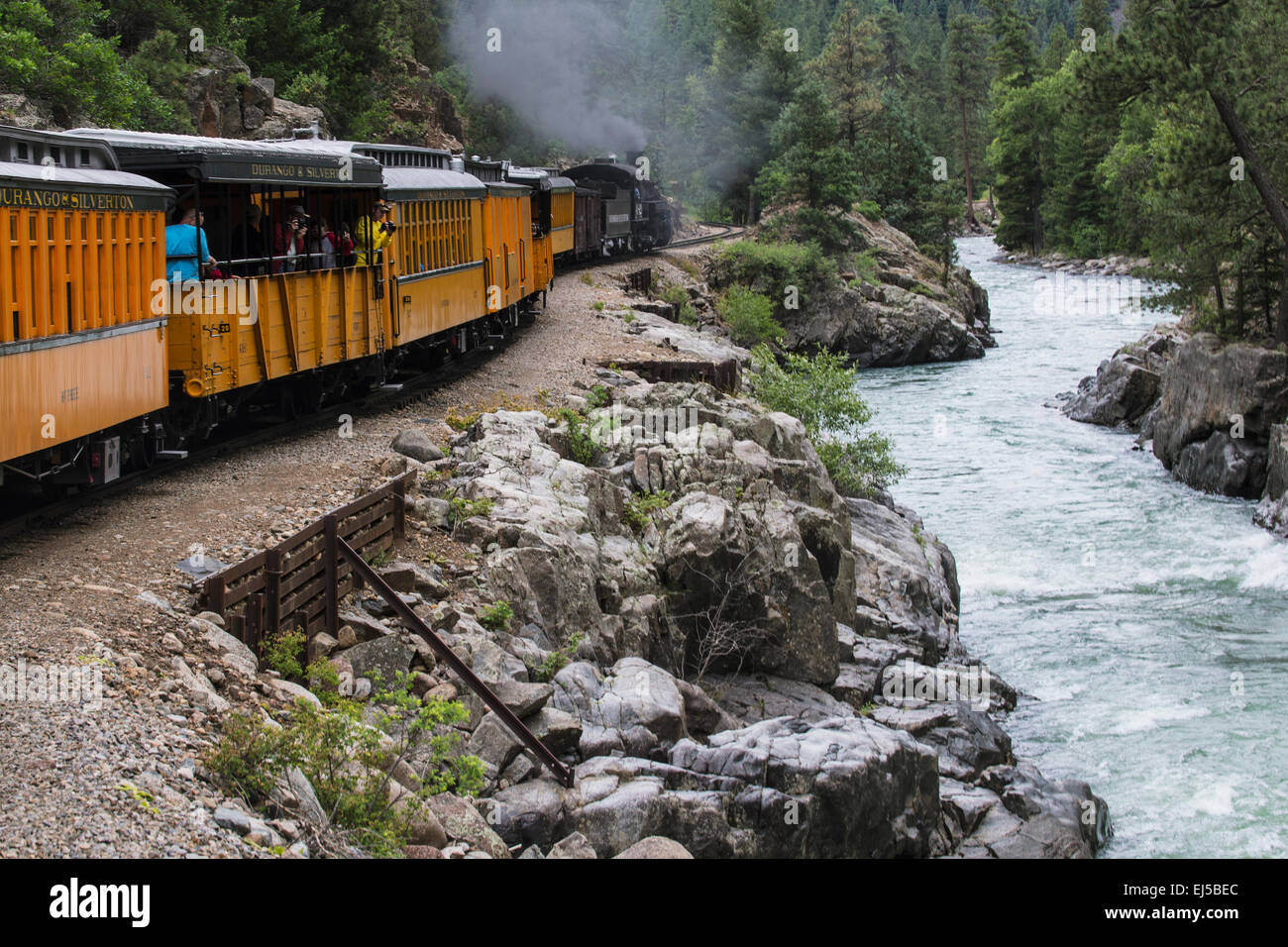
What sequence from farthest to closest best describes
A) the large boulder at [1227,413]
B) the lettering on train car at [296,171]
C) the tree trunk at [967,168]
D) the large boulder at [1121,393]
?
1. the tree trunk at [967,168]
2. the large boulder at [1121,393]
3. the large boulder at [1227,413]
4. the lettering on train car at [296,171]

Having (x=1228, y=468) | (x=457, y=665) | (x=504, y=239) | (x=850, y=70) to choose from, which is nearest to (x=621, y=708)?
(x=457, y=665)

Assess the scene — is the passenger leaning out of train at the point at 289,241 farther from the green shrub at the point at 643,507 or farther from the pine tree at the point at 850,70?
the pine tree at the point at 850,70

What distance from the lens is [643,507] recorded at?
1756 centimetres

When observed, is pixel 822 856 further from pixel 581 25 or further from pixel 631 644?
pixel 581 25

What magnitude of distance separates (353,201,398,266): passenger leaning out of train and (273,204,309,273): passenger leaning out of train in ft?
5.41

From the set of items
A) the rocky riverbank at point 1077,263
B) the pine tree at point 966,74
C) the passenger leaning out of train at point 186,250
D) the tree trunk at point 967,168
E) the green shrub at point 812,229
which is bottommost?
the passenger leaning out of train at point 186,250

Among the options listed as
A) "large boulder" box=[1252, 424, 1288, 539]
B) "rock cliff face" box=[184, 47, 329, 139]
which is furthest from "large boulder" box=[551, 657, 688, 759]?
"rock cliff face" box=[184, 47, 329, 139]

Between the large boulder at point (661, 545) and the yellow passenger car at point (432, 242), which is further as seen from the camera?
the yellow passenger car at point (432, 242)

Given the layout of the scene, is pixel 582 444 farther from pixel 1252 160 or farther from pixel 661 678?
pixel 1252 160

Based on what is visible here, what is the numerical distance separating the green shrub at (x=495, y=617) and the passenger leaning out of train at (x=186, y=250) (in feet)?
17.0

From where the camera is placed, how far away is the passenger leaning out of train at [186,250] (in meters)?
14.5

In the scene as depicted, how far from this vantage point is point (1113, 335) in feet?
181

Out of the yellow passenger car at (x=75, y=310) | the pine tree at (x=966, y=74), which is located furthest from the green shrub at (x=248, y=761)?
the pine tree at (x=966, y=74)

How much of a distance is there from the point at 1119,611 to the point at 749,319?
904 inches
